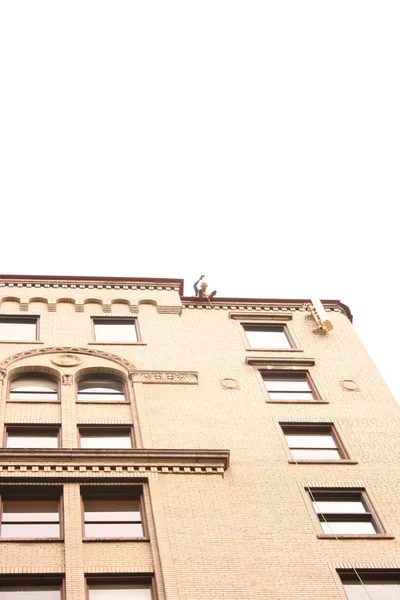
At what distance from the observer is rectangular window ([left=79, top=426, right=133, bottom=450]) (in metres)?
26.2

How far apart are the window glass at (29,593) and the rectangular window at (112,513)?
7.10 ft

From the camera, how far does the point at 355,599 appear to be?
69.0 ft

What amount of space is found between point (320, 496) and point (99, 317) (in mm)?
12212

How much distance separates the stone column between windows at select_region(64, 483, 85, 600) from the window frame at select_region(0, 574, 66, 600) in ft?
0.68

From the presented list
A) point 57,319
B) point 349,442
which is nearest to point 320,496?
point 349,442

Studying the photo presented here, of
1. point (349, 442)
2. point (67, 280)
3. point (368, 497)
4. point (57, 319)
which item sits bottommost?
point (368, 497)

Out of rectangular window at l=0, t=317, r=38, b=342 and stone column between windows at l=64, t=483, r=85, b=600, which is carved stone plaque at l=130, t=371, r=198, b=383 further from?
stone column between windows at l=64, t=483, r=85, b=600

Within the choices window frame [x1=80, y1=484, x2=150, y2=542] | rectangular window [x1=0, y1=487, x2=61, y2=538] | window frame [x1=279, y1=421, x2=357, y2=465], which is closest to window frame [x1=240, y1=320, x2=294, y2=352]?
window frame [x1=279, y1=421, x2=357, y2=465]

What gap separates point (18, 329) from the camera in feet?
107

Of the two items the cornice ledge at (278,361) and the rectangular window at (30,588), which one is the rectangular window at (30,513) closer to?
the rectangular window at (30,588)

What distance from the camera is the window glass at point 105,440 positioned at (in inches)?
1031

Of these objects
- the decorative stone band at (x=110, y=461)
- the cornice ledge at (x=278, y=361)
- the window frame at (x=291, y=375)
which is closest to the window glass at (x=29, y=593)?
the decorative stone band at (x=110, y=461)

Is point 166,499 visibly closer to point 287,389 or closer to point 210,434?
point 210,434

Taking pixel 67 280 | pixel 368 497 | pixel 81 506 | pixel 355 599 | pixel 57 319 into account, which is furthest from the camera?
pixel 67 280
